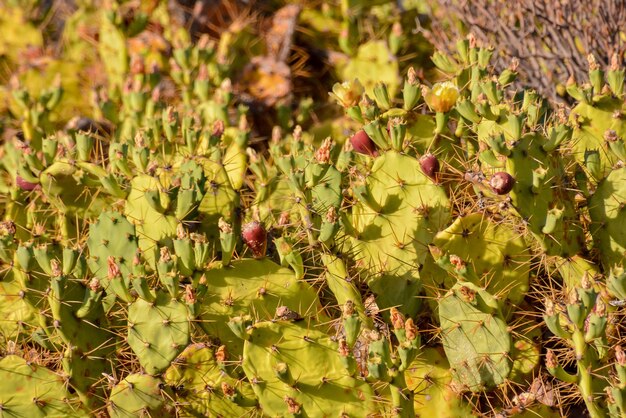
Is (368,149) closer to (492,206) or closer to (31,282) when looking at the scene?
(492,206)

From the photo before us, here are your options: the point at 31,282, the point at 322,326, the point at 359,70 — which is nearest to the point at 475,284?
the point at 322,326

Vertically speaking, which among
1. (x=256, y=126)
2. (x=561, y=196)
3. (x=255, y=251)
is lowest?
(x=256, y=126)

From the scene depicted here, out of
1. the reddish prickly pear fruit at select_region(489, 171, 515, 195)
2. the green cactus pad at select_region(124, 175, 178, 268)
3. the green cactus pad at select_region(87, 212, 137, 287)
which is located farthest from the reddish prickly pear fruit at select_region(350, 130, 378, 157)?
the green cactus pad at select_region(87, 212, 137, 287)

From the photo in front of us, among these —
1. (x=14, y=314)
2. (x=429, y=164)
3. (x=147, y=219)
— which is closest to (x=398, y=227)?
(x=429, y=164)

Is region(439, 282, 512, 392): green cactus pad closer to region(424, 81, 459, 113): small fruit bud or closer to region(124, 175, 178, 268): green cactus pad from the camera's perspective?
region(424, 81, 459, 113): small fruit bud

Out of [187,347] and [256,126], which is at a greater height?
[187,347]

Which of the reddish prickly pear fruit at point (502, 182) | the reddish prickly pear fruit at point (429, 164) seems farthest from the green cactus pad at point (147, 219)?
the reddish prickly pear fruit at point (502, 182)

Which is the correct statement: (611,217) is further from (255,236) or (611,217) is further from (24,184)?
(24,184)

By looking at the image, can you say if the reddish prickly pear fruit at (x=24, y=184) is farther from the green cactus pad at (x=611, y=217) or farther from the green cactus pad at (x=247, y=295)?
the green cactus pad at (x=611, y=217)
